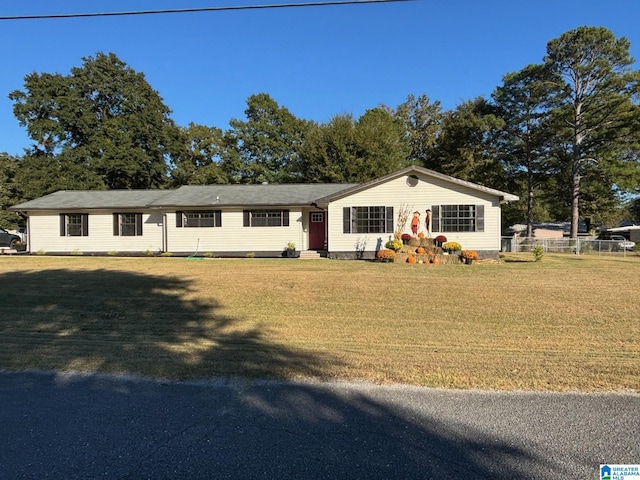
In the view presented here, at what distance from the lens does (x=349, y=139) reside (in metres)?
32.3

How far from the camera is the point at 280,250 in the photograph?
19.9 m

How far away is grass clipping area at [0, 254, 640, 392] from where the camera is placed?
15.5ft

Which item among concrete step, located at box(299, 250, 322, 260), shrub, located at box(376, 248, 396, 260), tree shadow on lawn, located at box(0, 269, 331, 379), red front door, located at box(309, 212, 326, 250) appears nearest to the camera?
tree shadow on lawn, located at box(0, 269, 331, 379)

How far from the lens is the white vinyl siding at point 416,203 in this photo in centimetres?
1772

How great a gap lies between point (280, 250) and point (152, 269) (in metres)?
7.16

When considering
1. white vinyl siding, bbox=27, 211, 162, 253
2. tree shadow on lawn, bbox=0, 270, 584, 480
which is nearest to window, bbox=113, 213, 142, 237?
white vinyl siding, bbox=27, 211, 162, 253

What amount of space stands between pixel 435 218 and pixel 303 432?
617 inches

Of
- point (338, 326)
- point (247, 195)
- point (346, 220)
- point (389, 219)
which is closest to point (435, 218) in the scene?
point (389, 219)

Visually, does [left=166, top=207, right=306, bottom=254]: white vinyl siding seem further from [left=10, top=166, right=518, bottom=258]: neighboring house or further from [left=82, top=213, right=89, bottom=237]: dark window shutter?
[left=82, top=213, right=89, bottom=237]: dark window shutter

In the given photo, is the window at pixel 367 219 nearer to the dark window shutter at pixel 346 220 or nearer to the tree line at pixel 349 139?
the dark window shutter at pixel 346 220

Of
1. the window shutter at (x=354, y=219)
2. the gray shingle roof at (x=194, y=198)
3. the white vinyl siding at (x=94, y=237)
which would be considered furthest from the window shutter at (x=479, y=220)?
the white vinyl siding at (x=94, y=237)

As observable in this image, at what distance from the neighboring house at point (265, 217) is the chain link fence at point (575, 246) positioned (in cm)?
704

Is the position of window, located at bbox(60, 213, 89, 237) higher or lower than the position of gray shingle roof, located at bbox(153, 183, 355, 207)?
lower

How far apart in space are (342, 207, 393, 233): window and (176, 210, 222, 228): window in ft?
20.7
